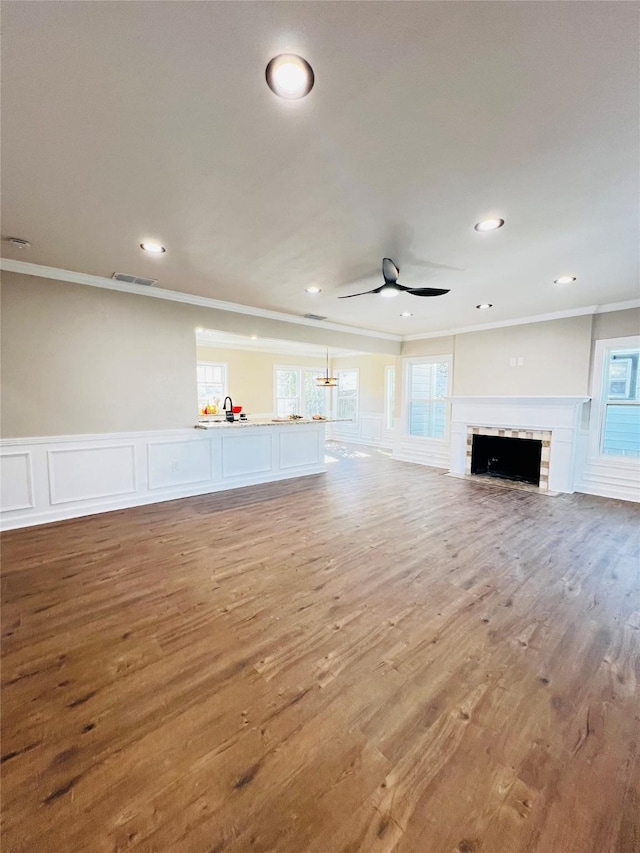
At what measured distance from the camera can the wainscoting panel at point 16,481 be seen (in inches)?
143

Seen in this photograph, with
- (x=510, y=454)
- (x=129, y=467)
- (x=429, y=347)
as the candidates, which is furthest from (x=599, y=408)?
(x=129, y=467)

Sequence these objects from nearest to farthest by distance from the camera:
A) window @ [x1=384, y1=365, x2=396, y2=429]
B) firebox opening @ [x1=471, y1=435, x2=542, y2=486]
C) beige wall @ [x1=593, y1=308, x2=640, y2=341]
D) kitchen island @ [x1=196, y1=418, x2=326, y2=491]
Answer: beige wall @ [x1=593, y1=308, x2=640, y2=341] < kitchen island @ [x1=196, y1=418, x2=326, y2=491] < firebox opening @ [x1=471, y1=435, x2=542, y2=486] < window @ [x1=384, y1=365, x2=396, y2=429]

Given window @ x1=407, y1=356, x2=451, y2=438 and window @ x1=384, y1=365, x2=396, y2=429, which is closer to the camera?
window @ x1=407, y1=356, x2=451, y2=438

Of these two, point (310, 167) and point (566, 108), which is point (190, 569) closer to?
point (310, 167)

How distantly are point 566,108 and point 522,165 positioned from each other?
39 cm

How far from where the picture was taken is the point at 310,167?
2021 mm

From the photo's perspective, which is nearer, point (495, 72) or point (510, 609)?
point (495, 72)

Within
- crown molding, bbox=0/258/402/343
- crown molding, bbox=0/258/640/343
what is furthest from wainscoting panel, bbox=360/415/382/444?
crown molding, bbox=0/258/402/343

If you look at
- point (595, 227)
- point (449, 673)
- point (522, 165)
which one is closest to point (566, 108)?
point (522, 165)

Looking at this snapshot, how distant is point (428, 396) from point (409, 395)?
44 centimetres

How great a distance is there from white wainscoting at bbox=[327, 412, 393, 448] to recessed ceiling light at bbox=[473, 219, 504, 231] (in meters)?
6.97

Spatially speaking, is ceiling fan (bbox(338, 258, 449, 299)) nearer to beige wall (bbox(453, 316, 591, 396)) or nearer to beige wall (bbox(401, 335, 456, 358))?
beige wall (bbox(453, 316, 591, 396))

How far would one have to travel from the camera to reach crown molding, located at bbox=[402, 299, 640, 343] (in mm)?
4891

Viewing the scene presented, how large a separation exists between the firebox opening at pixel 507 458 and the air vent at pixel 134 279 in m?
5.75
